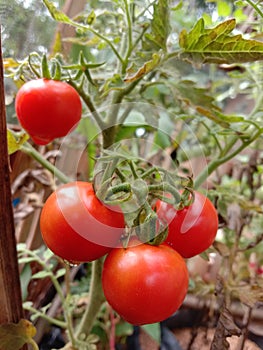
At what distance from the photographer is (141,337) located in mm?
875

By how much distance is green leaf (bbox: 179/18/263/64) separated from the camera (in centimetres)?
31

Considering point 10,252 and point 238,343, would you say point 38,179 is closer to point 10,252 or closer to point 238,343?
point 10,252

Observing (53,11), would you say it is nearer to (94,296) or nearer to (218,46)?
(218,46)

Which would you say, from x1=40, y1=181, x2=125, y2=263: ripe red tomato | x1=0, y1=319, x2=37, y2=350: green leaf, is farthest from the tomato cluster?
x1=0, y1=319, x2=37, y2=350: green leaf

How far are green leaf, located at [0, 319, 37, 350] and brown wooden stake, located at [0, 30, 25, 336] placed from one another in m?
0.01

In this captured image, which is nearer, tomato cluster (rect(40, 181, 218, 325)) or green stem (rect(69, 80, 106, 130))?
tomato cluster (rect(40, 181, 218, 325))

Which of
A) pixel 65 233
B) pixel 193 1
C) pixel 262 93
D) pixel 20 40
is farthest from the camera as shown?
pixel 193 1

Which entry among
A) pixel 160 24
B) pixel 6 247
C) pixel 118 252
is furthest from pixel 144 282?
pixel 160 24

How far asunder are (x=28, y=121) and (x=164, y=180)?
15cm

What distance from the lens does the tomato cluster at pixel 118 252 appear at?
0.88ft

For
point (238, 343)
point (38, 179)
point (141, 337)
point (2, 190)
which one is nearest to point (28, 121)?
point (2, 190)

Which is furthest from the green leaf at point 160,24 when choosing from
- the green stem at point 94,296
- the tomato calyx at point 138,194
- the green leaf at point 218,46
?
the green stem at point 94,296

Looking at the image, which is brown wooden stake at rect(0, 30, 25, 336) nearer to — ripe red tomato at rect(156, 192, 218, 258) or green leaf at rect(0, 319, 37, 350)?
green leaf at rect(0, 319, 37, 350)

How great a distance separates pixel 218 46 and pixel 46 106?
174 mm
